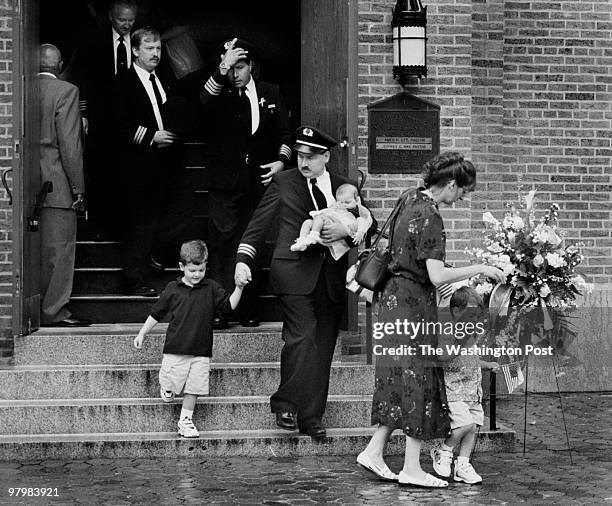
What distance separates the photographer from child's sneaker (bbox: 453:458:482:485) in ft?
24.3

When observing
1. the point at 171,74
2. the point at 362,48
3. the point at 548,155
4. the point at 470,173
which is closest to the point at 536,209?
the point at 548,155

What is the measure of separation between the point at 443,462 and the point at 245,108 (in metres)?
3.64

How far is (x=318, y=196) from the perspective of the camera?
334 inches

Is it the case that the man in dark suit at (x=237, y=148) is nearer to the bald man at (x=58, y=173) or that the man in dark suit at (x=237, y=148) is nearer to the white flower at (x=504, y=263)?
the bald man at (x=58, y=173)

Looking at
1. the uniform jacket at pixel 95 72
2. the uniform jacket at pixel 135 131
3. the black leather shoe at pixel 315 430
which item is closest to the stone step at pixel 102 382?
the black leather shoe at pixel 315 430

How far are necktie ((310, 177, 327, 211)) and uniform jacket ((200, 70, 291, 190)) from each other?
1408 mm

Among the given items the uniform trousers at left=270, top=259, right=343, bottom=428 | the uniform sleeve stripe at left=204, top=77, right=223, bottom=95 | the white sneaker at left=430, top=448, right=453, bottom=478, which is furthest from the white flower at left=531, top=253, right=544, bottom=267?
the uniform sleeve stripe at left=204, top=77, right=223, bottom=95

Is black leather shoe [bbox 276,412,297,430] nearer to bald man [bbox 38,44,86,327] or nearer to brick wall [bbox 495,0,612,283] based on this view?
bald man [bbox 38,44,86,327]

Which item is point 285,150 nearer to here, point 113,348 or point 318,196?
point 318,196

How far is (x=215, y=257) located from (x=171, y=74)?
2.00 metres

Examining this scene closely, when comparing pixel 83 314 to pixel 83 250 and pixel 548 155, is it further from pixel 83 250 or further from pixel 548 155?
pixel 548 155

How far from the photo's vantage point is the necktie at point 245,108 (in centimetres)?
1002

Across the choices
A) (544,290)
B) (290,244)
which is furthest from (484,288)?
(290,244)

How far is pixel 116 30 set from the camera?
1066 centimetres
